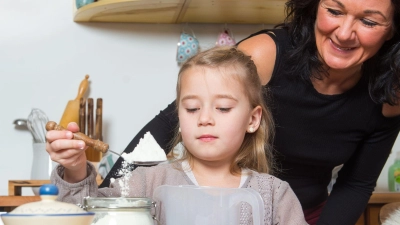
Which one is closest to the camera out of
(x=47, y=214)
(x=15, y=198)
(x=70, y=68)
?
(x=47, y=214)

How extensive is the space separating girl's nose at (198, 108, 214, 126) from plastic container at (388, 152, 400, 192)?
166 centimetres

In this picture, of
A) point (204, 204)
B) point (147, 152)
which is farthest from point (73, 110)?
point (204, 204)

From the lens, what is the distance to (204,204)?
90cm

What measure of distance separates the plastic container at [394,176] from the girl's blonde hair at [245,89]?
1.38m

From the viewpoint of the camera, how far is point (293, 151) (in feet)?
5.27

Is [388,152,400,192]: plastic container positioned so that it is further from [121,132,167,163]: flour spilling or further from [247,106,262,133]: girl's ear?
[121,132,167,163]: flour spilling

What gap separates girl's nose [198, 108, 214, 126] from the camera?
1161mm

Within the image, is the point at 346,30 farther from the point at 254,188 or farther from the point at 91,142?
the point at 91,142

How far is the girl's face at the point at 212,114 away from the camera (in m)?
1.19

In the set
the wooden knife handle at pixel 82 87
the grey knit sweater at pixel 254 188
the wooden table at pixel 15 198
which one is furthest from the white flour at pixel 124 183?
the wooden knife handle at pixel 82 87

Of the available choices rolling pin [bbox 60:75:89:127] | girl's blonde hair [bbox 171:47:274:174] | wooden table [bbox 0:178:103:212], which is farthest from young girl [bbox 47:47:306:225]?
rolling pin [bbox 60:75:89:127]

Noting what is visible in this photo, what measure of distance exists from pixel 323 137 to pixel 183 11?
1.06 meters

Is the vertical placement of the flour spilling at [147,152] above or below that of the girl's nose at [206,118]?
below

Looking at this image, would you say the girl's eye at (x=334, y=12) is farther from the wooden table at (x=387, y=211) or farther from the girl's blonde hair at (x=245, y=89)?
the wooden table at (x=387, y=211)
